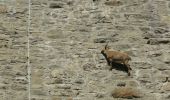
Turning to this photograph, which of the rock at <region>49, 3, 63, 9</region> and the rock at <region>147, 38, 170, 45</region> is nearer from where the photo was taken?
the rock at <region>147, 38, 170, 45</region>

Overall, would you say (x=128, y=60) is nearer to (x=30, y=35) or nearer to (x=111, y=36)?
(x=111, y=36)

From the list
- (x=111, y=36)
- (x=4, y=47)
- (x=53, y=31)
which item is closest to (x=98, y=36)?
(x=111, y=36)

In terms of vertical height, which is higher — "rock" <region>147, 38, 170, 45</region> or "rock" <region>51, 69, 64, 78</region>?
"rock" <region>147, 38, 170, 45</region>

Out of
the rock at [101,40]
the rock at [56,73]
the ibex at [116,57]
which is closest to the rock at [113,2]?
the rock at [101,40]

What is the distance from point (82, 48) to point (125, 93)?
94cm

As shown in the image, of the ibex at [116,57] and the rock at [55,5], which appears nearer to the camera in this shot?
the ibex at [116,57]

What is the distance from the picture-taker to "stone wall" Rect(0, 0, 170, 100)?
23.1 feet

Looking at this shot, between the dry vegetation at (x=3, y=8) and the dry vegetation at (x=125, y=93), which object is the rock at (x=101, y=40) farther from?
the dry vegetation at (x=3, y=8)

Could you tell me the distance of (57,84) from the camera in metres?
7.07

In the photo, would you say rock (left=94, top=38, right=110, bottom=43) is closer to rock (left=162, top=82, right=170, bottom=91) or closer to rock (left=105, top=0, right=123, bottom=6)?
rock (left=105, top=0, right=123, bottom=6)

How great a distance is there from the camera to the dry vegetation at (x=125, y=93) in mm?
7035

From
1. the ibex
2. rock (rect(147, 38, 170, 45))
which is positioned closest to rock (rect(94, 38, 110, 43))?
the ibex

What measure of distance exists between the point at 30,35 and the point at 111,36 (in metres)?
1.19

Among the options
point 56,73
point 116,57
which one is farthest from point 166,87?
point 56,73
